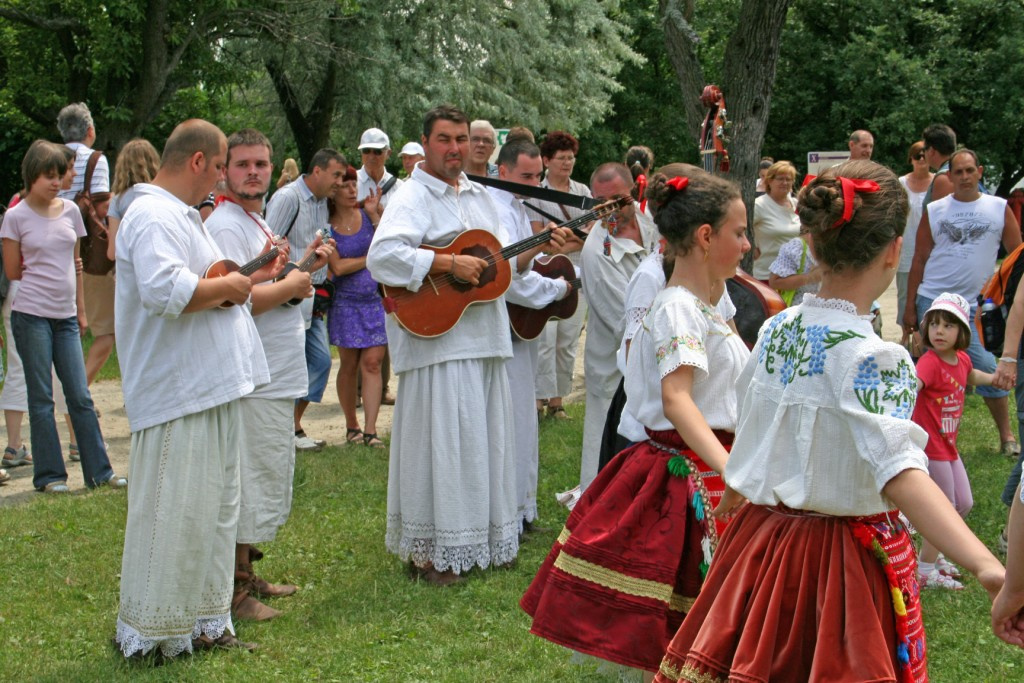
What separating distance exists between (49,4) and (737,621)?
1657 cm

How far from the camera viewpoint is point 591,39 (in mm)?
26078

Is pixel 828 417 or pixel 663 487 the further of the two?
pixel 663 487

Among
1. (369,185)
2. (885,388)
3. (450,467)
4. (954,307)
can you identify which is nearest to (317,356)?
(369,185)

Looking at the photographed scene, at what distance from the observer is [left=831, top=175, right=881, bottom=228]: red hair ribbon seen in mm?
2713

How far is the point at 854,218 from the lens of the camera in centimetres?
275

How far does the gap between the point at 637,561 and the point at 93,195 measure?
6.36 meters

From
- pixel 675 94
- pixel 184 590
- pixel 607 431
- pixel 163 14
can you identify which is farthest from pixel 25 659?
pixel 675 94

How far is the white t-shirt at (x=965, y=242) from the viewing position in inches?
321

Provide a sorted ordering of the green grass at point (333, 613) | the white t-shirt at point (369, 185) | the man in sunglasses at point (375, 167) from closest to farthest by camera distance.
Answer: the green grass at point (333, 613)
the white t-shirt at point (369, 185)
the man in sunglasses at point (375, 167)

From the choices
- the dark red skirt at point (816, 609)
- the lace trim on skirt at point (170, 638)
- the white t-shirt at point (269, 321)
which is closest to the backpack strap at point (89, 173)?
the white t-shirt at point (269, 321)

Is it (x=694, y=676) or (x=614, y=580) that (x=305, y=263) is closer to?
(x=614, y=580)

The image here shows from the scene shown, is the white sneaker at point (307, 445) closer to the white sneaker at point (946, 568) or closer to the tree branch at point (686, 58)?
the tree branch at point (686, 58)

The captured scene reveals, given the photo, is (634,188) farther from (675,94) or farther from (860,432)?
(675,94)

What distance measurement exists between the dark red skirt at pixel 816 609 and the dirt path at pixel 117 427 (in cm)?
573
